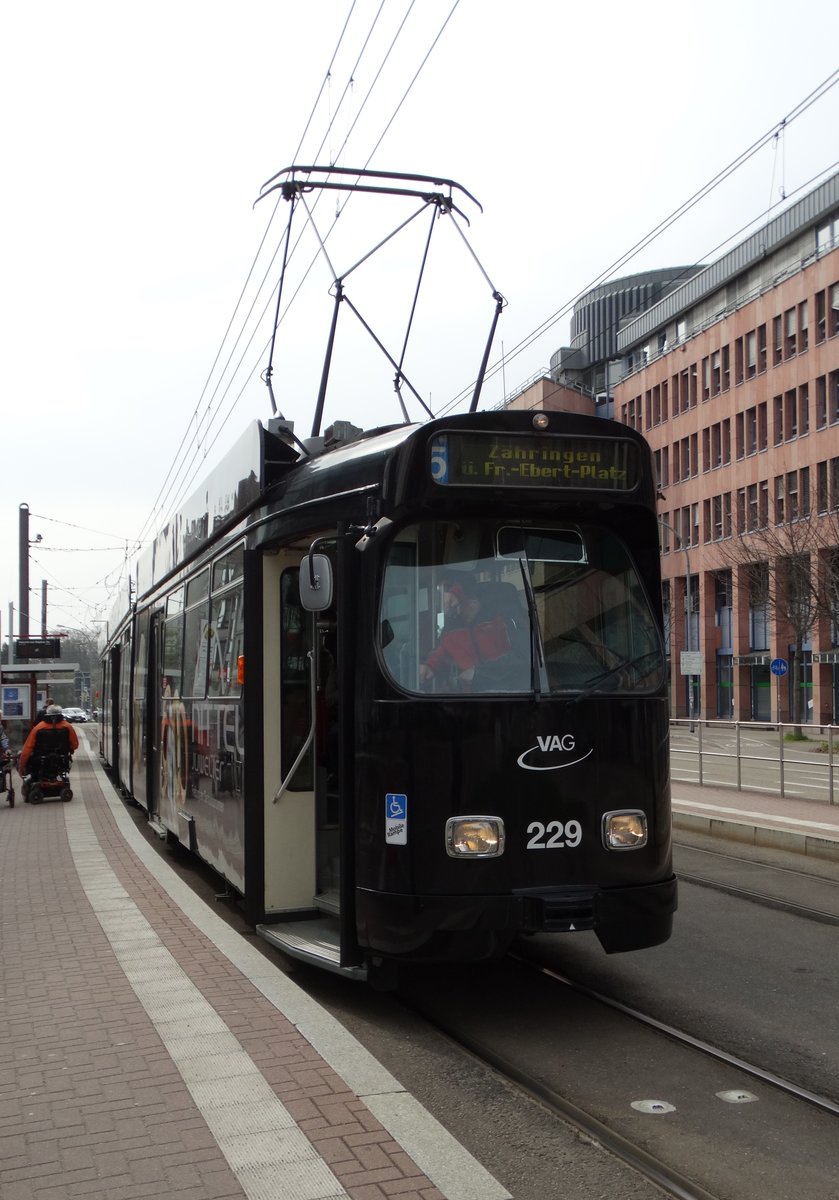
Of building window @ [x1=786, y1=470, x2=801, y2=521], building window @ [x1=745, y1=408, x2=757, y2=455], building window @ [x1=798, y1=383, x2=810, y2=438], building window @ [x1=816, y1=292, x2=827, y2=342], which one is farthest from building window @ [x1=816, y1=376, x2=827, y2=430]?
building window @ [x1=745, y1=408, x2=757, y2=455]

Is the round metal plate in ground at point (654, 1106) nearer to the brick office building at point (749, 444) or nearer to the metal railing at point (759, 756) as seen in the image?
the metal railing at point (759, 756)

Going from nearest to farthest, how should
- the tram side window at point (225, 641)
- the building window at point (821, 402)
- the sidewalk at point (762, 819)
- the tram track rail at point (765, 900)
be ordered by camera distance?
the tram side window at point (225, 641), the tram track rail at point (765, 900), the sidewalk at point (762, 819), the building window at point (821, 402)

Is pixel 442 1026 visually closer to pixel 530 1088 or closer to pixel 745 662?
pixel 530 1088

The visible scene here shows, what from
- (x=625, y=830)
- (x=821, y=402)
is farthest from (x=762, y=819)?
(x=821, y=402)

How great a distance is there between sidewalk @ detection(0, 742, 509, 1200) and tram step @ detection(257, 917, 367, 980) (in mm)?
226

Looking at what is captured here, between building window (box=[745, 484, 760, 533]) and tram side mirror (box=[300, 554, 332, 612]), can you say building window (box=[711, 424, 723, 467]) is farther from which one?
tram side mirror (box=[300, 554, 332, 612])

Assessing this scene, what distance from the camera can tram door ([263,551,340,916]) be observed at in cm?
762

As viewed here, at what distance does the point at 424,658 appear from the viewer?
627cm

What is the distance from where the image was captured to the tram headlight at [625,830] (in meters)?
6.23

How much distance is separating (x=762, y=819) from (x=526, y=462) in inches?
388

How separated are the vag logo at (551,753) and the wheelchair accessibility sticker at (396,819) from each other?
59 centimetres

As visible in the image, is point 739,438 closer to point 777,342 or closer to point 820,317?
point 777,342

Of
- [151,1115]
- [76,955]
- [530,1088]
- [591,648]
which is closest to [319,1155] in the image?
[151,1115]

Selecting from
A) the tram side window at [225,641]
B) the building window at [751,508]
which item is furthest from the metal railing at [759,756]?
the building window at [751,508]
